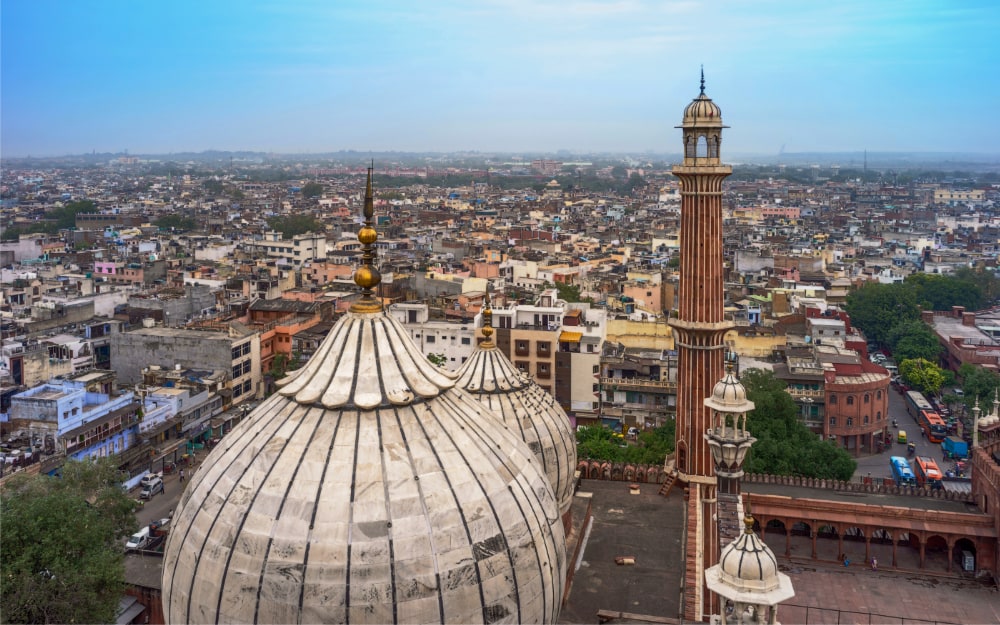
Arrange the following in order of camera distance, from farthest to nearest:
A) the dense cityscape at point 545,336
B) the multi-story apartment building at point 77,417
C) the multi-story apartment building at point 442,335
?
the multi-story apartment building at point 442,335 → the multi-story apartment building at point 77,417 → the dense cityscape at point 545,336

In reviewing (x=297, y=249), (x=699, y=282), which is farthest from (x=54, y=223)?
(x=699, y=282)

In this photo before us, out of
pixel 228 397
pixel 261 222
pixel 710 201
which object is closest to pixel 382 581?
pixel 710 201

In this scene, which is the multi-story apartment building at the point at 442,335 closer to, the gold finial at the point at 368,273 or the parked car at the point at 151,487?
the parked car at the point at 151,487

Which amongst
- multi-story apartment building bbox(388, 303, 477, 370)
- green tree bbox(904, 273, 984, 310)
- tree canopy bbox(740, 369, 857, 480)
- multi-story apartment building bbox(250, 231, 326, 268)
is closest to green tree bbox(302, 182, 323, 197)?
multi-story apartment building bbox(250, 231, 326, 268)

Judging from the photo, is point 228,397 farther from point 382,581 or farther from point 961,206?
point 961,206

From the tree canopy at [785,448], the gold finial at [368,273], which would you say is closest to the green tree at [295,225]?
the tree canopy at [785,448]

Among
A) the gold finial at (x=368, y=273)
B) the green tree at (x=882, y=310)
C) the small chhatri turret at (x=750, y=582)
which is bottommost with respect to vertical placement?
the green tree at (x=882, y=310)
